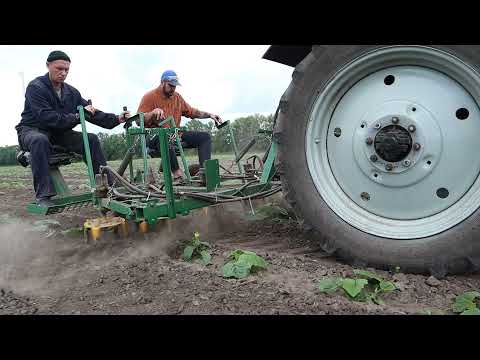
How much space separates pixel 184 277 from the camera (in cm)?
246

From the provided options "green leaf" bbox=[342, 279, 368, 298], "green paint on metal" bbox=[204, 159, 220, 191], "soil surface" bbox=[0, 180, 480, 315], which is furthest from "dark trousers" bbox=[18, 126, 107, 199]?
"green leaf" bbox=[342, 279, 368, 298]

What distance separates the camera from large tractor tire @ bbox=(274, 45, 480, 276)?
2.16 m

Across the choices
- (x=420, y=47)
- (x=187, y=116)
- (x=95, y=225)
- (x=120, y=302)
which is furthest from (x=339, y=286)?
(x=187, y=116)

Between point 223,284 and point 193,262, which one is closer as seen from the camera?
point 223,284

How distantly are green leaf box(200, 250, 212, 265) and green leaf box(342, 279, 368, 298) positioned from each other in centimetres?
101

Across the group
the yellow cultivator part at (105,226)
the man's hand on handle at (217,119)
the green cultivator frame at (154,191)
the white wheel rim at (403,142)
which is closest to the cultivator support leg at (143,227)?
the green cultivator frame at (154,191)

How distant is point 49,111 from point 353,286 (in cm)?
334

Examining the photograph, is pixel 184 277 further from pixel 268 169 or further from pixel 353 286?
pixel 268 169

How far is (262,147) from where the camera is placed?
16.1 ft

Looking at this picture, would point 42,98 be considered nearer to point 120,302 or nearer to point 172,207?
point 172,207

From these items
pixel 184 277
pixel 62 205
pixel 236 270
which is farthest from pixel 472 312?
pixel 62 205

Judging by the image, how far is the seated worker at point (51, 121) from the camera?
363 centimetres

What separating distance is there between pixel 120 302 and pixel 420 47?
228cm

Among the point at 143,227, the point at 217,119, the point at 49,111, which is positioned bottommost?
the point at 143,227
